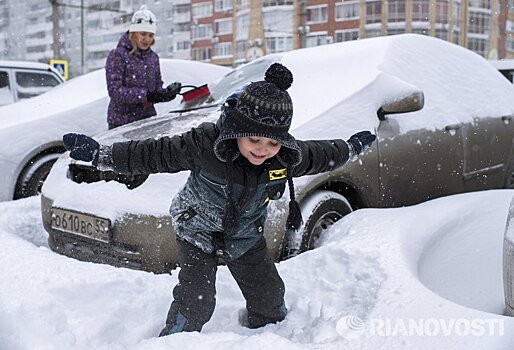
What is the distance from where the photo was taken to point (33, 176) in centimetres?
456

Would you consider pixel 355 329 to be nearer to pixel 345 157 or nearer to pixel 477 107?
pixel 345 157

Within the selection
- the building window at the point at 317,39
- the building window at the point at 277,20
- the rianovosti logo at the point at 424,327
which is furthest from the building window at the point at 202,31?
the rianovosti logo at the point at 424,327

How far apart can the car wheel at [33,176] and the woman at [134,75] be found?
0.88 metres

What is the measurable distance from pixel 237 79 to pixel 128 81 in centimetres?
82

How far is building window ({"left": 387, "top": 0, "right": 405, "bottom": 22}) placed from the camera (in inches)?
1791

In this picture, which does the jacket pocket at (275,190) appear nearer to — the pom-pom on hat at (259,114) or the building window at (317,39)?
the pom-pom on hat at (259,114)

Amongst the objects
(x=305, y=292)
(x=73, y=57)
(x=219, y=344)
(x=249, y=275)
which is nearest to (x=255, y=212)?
(x=249, y=275)

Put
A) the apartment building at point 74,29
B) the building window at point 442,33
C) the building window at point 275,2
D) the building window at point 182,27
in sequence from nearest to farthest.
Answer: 1. the building window at point 442,33
2. the building window at point 275,2
3. the building window at point 182,27
4. the apartment building at point 74,29

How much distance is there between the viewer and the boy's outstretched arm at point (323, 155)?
2.23m

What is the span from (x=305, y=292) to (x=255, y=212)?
470 mm

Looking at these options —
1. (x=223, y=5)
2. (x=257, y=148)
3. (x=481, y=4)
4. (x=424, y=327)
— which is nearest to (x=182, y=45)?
(x=223, y=5)

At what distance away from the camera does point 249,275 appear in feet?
7.40

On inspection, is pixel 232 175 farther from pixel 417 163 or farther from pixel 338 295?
pixel 417 163

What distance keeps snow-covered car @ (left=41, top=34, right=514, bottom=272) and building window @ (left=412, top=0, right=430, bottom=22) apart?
44.4 metres
